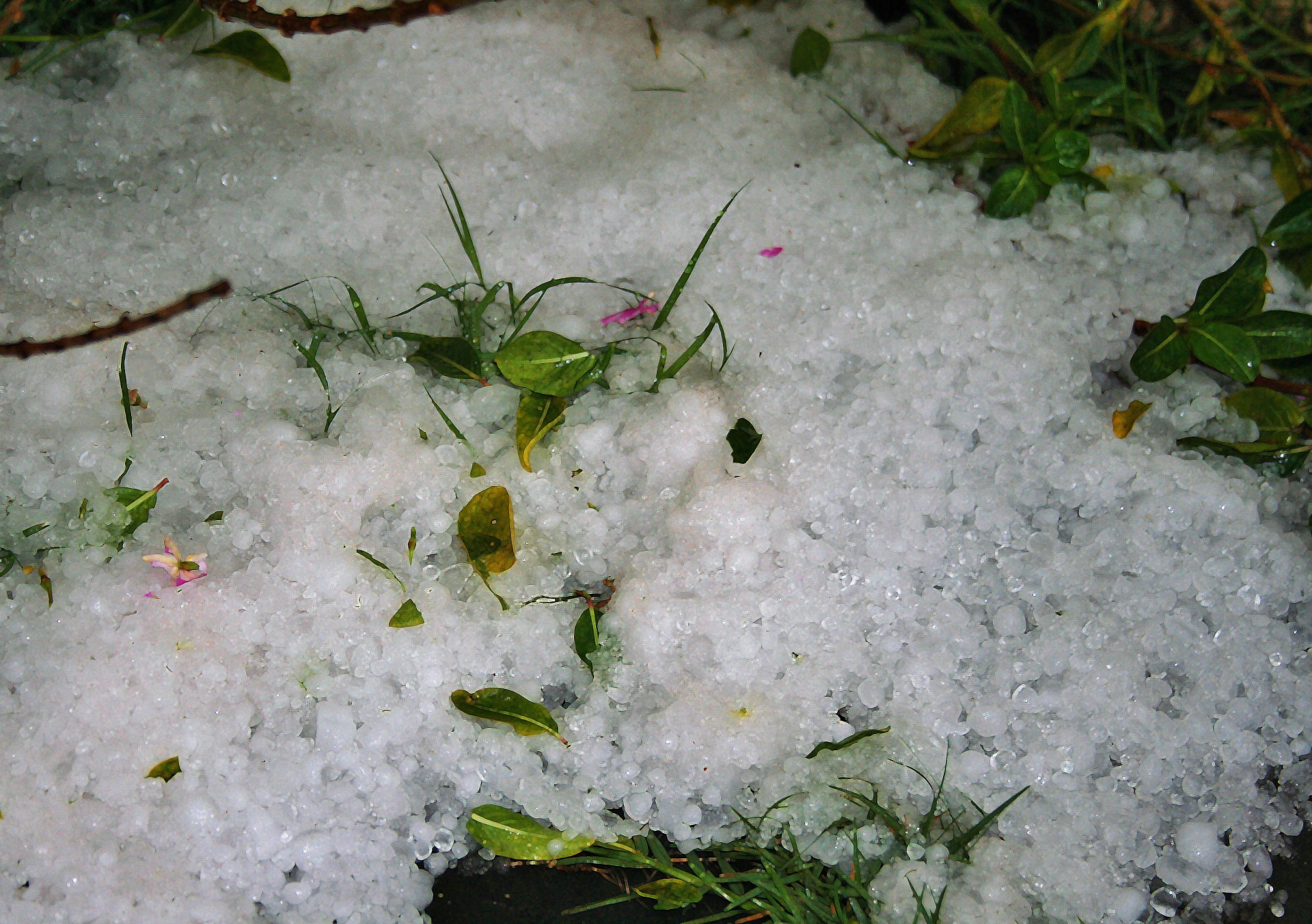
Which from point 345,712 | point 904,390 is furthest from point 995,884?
point 345,712

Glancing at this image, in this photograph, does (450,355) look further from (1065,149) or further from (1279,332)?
(1279,332)

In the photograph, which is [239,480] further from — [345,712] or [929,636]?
[929,636]

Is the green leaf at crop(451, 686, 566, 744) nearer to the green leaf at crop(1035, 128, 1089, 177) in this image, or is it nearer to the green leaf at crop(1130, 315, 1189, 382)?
the green leaf at crop(1130, 315, 1189, 382)

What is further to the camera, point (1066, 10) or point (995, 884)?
point (1066, 10)

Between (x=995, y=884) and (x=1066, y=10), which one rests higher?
(x=1066, y=10)

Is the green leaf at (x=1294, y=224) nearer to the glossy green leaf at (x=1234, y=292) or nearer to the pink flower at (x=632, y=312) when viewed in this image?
the glossy green leaf at (x=1234, y=292)

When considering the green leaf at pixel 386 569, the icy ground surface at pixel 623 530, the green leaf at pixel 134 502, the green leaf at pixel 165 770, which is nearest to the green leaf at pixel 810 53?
the icy ground surface at pixel 623 530
